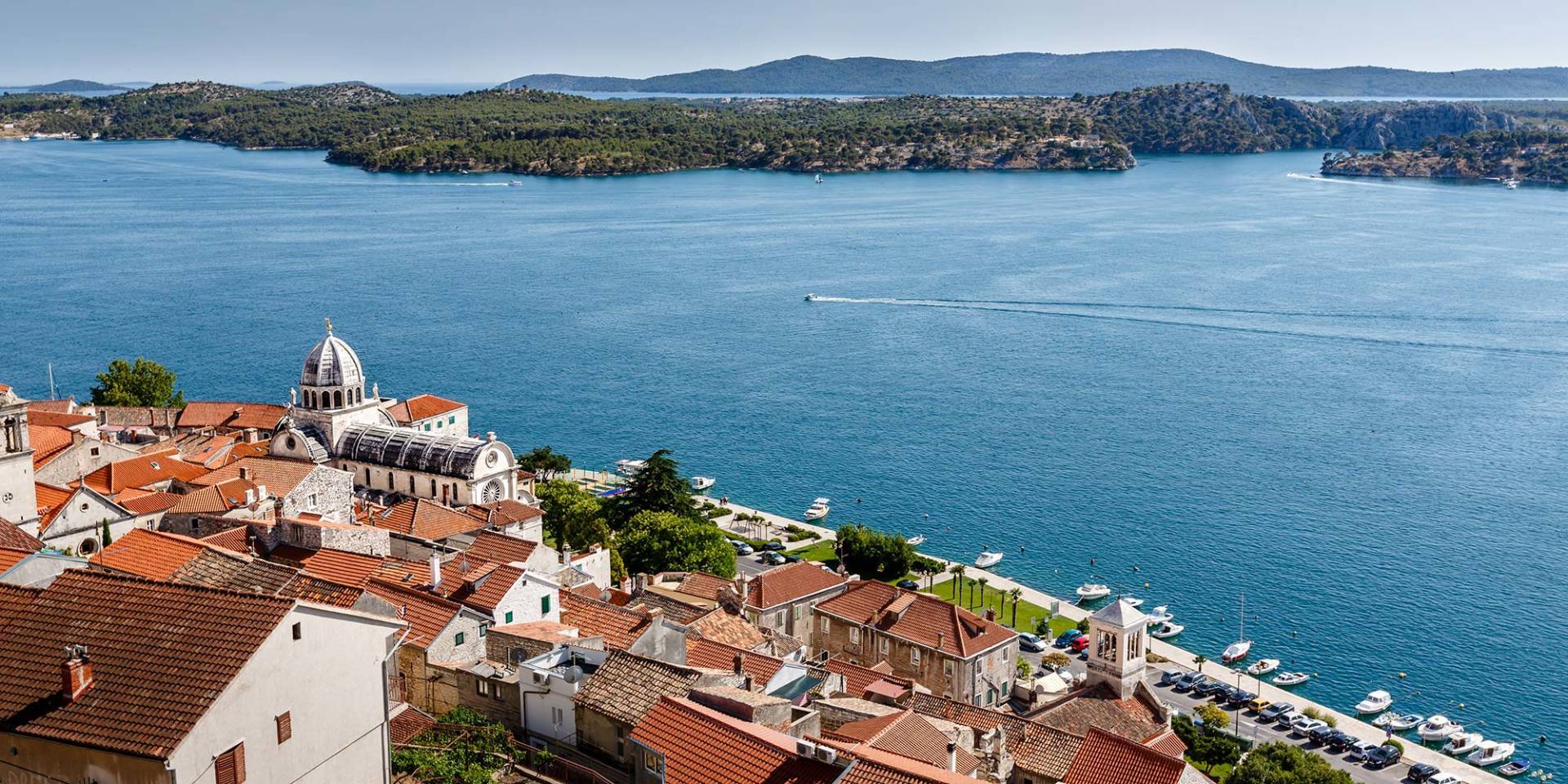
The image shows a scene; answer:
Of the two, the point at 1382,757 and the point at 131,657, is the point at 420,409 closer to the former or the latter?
the point at 1382,757

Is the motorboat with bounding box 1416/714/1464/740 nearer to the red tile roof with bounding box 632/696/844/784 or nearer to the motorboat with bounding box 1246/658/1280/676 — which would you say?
the motorboat with bounding box 1246/658/1280/676

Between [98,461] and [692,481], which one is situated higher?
[98,461]

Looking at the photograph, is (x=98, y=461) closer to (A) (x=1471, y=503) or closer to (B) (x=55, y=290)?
(A) (x=1471, y=503)

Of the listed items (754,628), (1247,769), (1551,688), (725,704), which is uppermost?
(725,704)

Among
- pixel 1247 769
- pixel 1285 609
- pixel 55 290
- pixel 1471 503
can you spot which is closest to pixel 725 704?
pixel 1247 769

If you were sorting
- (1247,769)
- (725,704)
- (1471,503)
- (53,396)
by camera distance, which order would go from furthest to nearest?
1. (53,396)
2. (1471,503)
3. (1247,769)
4. (725,704)

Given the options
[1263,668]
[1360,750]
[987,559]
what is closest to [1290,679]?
[1263,668]

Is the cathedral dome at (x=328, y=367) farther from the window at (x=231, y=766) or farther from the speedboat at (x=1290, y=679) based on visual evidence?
the window at (x=231, y=766)
